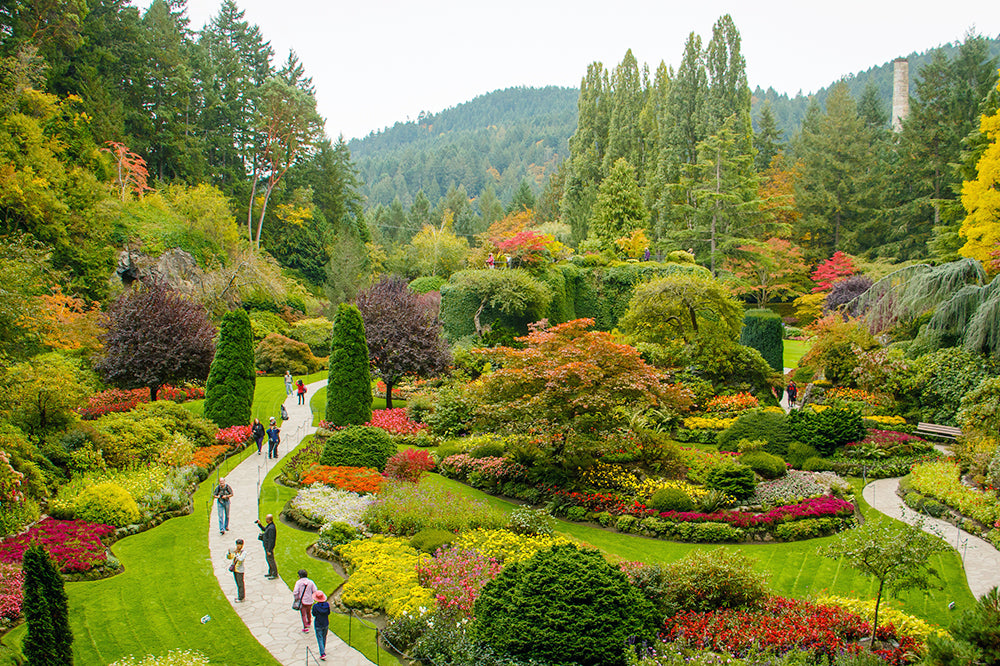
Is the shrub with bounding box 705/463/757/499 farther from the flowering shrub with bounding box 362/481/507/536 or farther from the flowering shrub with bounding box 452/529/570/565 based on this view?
the flowering shrub with bounding box 362/481/507/536

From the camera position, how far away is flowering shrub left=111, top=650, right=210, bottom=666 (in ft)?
28.0

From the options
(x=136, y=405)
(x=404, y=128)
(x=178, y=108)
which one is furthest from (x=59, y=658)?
(x=404, y=128)

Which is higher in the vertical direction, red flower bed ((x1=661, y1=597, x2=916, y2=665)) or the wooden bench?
red flower bed ((x1=661, y1=597, x2=916, y2=665))

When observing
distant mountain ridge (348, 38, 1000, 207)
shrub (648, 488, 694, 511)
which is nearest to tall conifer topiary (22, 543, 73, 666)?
shrub (648, 488, 694, 511)

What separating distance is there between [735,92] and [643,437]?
34.1 metres

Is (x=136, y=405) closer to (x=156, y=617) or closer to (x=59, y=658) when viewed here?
(x=156, y=617)

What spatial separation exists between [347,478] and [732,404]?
1390cm

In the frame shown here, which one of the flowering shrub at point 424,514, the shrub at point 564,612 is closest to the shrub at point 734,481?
the flowering shrub at point 424,514

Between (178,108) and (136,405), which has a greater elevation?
(178,108)

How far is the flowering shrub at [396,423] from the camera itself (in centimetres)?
2180

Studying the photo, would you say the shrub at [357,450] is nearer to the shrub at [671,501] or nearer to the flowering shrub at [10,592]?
the shrub at [671,501]

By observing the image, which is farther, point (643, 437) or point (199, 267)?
point (199, 267)

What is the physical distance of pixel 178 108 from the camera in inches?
1662

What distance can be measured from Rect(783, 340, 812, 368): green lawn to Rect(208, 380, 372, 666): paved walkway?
91.3ft
